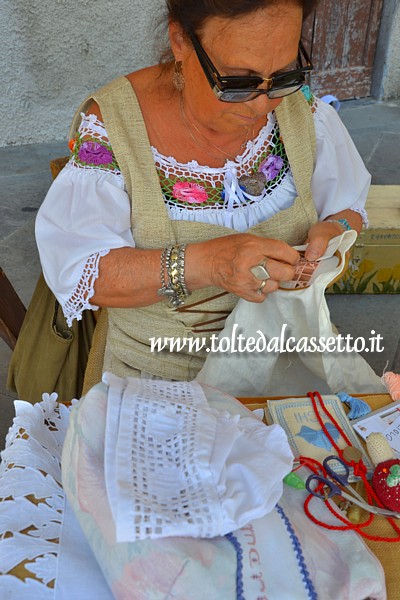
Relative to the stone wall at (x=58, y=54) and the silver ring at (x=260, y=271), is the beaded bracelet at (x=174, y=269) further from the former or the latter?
the stone wall at (x=58, y=54)

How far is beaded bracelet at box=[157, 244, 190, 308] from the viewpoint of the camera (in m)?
1.24

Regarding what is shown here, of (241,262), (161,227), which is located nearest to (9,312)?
(161,227)

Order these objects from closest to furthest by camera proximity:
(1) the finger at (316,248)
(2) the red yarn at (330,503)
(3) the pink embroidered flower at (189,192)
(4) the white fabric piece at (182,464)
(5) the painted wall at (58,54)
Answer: (4) the white fabric piece at (182,464) < (2) the red yarn at (330,503) < (1) the finger at (316,248) < (3) the pink embroidered flower at (189,192) < (5) the painted wall at (58,54)

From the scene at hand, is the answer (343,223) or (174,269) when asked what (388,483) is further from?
(343,223)

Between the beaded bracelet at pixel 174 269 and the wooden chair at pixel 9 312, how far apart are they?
0.48m

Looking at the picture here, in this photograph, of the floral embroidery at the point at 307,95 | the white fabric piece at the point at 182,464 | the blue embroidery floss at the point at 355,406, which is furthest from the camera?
the floral embroidery at the point at 307,95

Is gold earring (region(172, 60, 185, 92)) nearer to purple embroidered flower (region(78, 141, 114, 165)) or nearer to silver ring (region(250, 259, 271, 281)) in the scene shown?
purple embroidered flower (region(78, 141, 114, 165))

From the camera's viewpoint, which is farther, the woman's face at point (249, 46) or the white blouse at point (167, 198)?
the white blouse at point (167, 198)

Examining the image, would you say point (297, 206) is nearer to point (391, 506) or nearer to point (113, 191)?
point (113, 191)

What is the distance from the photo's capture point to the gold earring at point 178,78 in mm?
1383

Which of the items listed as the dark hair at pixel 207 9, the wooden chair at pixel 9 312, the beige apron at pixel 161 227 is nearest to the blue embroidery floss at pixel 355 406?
the beige apron at pixel 161 227

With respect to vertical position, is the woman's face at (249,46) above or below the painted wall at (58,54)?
above

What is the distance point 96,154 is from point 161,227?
0.22 m

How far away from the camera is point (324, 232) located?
1334 mm
